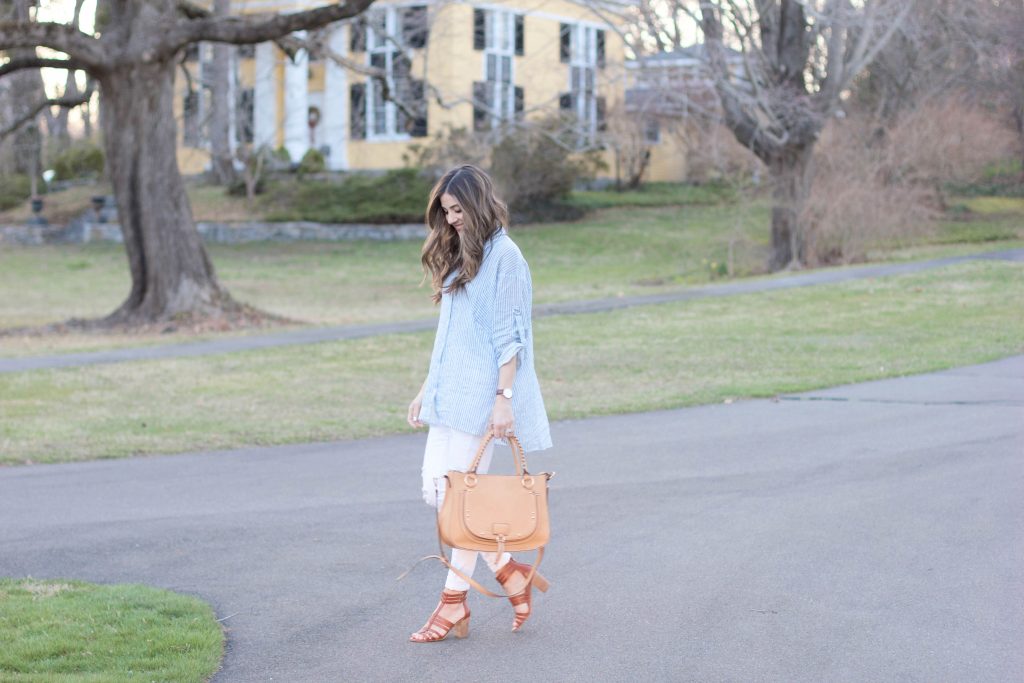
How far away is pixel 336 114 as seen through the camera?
4831cm

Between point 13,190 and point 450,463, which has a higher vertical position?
point 13,190

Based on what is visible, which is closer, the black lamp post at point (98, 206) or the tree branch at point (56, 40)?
the tree branch at point (56, 40)

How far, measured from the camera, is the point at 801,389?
12.1 meters

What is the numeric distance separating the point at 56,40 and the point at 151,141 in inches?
78.4

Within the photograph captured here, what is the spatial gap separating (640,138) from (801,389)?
112ft

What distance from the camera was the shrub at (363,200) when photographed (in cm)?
4256

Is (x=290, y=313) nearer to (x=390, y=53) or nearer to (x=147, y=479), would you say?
(x=147, y=479)

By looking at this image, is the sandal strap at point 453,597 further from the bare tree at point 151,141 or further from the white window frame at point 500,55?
the white window frame at point 500,55

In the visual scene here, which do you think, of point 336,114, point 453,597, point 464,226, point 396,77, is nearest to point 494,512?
point 453,597

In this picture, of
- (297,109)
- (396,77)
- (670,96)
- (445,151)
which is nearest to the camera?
(670,96)

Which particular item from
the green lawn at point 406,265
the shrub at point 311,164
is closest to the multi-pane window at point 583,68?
the green lawn at point 406,265

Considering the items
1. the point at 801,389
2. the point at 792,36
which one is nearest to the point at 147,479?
the point at 801,389

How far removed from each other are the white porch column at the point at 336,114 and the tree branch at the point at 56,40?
27.4 meters

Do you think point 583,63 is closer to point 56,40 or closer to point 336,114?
point 336,114
